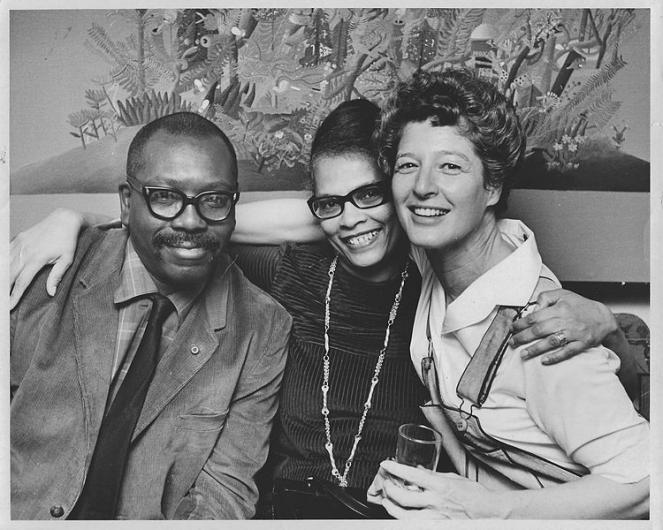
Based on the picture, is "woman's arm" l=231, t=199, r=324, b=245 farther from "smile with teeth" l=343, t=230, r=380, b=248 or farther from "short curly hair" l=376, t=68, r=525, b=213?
"short curly hair" l=376, t=68, r=525, b=213

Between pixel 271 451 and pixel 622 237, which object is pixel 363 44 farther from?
pixel 271 451

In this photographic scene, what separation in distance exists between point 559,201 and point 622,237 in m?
0.21

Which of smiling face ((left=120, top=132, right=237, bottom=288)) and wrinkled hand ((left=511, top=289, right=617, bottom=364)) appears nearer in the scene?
wrinkled hand ((left=511, top=289, right=617, bottom=364))

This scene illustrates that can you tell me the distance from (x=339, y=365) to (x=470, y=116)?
0.80 m

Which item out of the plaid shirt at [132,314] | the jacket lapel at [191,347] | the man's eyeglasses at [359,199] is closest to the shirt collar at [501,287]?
Answer: the man's eyeglasses at [359,199]

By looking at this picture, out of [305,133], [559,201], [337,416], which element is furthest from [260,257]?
[559,201]

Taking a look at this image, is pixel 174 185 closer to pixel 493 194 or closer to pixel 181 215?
pixel 181 215

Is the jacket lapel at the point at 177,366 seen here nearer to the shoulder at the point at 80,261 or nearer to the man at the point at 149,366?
the man at the point at 149,366

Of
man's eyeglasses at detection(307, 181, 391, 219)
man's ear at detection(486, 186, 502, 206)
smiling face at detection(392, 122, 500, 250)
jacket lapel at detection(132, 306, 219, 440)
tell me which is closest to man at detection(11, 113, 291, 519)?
jacket lapel at detection(132, 306, 219, 440)

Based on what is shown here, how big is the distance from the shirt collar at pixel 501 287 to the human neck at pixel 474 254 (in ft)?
0.11

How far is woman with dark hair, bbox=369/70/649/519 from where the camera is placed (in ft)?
5.08

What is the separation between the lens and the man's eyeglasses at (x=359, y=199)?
1.80 metres

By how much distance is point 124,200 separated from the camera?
73.8 inches

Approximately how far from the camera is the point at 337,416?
75.0 inches
